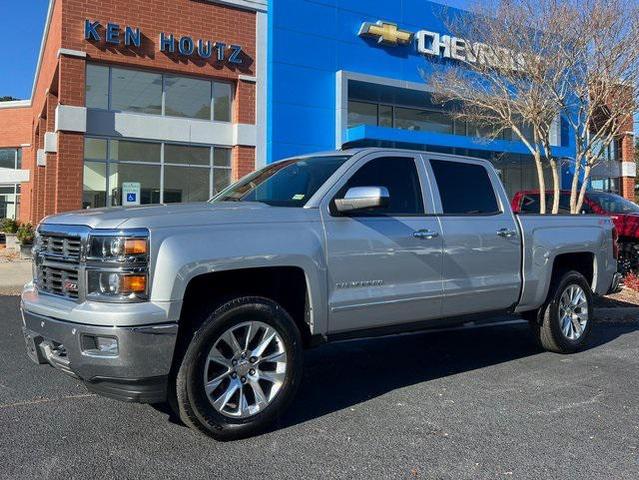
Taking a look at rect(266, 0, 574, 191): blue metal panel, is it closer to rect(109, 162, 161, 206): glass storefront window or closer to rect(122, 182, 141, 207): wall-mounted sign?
rect(109, 162, 161, 206): glass storefront window

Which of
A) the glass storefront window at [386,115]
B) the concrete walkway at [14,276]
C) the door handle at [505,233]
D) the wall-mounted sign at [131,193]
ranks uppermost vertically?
the glass storefront window at [386,115]

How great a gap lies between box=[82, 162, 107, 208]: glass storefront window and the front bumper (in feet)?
43.2

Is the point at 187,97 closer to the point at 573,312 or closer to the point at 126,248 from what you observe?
the point at 573,312

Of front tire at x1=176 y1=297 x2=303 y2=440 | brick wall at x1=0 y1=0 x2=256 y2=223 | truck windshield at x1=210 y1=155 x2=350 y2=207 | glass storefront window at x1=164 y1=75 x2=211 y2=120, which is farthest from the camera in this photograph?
glass storefront window at x1=164 y1=75 x2=211 y2=120

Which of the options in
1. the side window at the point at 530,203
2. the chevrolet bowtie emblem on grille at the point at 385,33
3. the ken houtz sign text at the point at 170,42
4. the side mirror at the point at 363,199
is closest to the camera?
the side mirror at the point at 363,199

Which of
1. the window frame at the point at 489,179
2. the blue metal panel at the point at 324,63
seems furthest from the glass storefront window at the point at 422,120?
the window frame at the point at 489,179

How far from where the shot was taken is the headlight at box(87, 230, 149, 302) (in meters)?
3.59

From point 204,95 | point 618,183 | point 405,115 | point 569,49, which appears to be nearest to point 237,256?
point 569,49

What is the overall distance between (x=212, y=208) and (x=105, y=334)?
44.5 inches

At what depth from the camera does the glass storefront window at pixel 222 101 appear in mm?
17797

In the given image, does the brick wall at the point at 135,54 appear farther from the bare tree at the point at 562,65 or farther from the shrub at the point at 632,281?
the shrub at the point at 632,281

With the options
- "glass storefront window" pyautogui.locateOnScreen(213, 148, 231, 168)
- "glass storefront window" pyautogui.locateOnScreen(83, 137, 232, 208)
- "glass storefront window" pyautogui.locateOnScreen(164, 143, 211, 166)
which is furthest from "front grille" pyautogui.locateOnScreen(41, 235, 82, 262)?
"glass storefront window" pyautogui.locateOnScreen(213, 148, 231, 168)

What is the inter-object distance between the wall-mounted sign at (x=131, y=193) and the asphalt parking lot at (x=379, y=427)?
1055 cm

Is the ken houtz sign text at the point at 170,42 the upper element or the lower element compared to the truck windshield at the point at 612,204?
upper
